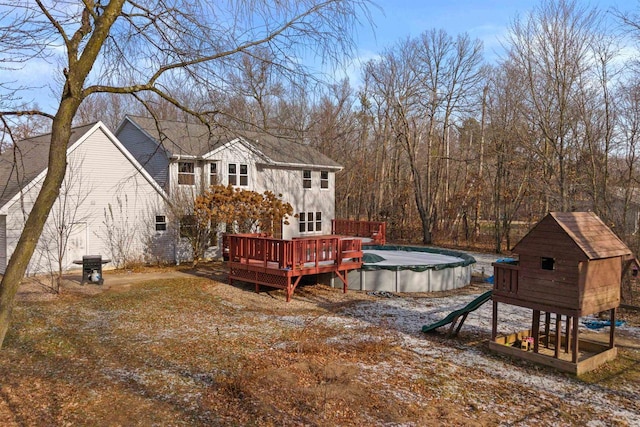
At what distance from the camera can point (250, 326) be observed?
33.0 feet

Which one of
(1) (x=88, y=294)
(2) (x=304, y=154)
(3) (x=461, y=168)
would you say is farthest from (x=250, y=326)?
(3) (x=461, y=168)

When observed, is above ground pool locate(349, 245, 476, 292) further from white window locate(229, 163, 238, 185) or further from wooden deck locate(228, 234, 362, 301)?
white window locate(229, 163, 238, 185)

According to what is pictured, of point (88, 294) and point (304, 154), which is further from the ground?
point (304, 154)

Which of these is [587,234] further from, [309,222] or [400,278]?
[309,222]

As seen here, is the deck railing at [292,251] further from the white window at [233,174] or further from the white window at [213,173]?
the white window at [233,174]

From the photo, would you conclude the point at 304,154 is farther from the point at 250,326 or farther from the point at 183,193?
the point at 250,326

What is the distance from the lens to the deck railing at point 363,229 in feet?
78.1

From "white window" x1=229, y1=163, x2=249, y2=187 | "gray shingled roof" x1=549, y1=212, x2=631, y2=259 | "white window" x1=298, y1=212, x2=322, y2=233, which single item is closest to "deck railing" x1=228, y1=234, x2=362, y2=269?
"gray shingled roof" x1=549, y1=212, x2=631, y2=259

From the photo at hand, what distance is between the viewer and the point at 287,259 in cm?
1310

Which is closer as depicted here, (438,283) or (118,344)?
(118,344)

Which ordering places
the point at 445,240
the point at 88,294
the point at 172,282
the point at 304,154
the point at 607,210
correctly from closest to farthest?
the point at 88,294 < the point at 172,282 < the point at 607,210 < the point at 304,154 < the point at 445,240

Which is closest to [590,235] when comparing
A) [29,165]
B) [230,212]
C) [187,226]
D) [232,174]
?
[230,212]

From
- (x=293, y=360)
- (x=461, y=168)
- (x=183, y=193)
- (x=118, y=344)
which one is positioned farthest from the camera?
(x=461, y=168)

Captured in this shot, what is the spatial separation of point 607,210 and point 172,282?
15.5m
